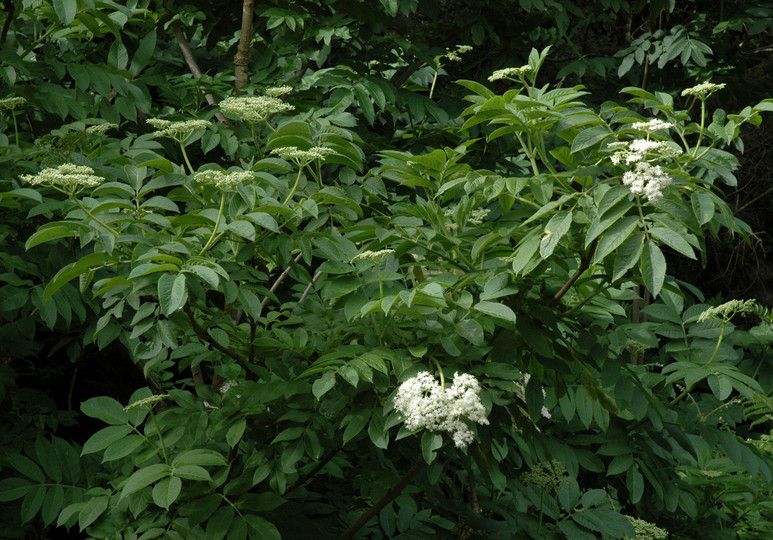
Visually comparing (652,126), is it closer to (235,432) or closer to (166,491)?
(235,432)

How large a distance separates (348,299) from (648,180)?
2.44ft

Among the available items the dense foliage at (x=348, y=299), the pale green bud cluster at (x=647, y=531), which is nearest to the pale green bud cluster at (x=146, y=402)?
the dense foliage at (x=348, y=299)

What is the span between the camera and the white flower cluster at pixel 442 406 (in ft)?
4.66

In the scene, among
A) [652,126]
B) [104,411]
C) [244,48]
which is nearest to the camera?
[652,126]

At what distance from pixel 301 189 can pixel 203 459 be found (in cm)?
72

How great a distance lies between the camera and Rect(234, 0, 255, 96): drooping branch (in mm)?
2859

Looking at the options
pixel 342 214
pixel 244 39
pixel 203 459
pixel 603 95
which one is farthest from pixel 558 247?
pixel 603 95

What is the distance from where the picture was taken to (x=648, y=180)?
142 cm

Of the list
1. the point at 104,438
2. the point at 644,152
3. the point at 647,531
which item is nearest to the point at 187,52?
the point at 104,438

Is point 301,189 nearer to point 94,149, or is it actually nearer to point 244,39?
point 94,149

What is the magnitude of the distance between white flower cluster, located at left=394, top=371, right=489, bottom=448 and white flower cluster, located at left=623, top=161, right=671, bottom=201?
473mm

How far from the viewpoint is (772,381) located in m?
2.77

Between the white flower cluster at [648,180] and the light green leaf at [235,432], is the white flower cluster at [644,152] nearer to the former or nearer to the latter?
the white flower cluster at [648,180]

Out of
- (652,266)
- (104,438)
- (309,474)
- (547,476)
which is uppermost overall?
(652,266)
